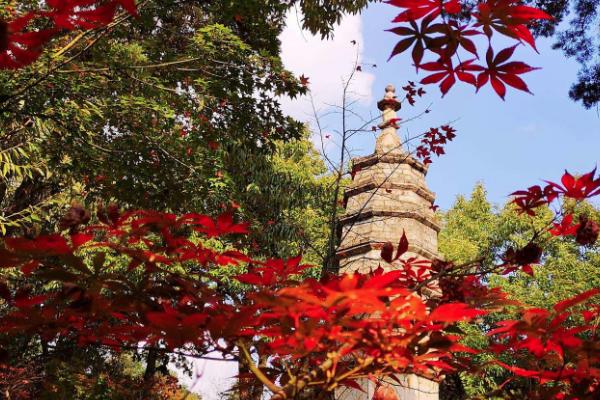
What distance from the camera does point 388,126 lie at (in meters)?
7.05

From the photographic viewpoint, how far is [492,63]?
159 cm

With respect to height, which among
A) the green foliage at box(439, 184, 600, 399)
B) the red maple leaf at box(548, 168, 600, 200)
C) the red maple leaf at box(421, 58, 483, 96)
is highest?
the green foliage at box(439, 184, 600, 399)

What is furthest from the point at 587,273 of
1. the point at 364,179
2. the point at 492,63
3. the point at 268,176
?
the point at 492,63

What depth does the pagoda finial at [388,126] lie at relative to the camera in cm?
693

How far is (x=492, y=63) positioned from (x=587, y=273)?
58.3 ft

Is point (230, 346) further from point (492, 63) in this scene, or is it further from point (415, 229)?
point (415, 229)

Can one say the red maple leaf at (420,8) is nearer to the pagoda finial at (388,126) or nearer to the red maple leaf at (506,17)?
the red maple leaf at (506,17)

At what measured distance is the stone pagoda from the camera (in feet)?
20.9

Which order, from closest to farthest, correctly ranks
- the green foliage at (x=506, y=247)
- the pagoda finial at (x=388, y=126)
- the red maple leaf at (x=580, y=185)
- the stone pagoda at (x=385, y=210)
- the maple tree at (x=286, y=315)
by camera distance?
the maple tree at (x=286, y=315), the red maple leaf at (x=580, y=185), the stone pagoda at (x=385, y=210), the pagoda finial at (x=388, y=126), the green foliage at (x=506, y=247)

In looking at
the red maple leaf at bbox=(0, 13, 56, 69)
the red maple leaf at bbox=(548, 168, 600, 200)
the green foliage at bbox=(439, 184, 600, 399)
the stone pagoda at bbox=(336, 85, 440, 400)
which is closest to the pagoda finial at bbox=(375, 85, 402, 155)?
the stone pagoda at bbox=(336, 85, 440, 400)

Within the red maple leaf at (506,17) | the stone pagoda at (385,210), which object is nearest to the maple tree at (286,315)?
the red maple leaf at (506,17)

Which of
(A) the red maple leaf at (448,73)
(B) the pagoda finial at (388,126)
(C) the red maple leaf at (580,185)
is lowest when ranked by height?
(C) the red maple leaf at (580,185)

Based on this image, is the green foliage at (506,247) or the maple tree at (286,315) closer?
the maple tree at (286,315)

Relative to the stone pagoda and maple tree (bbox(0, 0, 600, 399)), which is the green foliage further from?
maple tree (bbox(0, 0, 600, 399))
